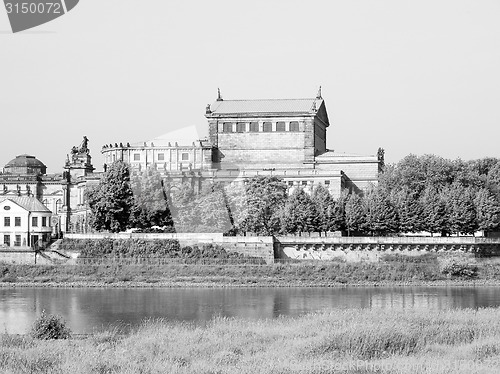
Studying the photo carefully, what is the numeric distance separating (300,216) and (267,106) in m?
21.7

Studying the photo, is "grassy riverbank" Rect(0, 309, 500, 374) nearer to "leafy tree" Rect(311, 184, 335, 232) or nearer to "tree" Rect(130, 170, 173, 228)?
"leafy tree" Rect(311, 184, 335, 232)

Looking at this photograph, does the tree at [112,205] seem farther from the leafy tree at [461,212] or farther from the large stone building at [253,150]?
the leafy tree at [461,212]

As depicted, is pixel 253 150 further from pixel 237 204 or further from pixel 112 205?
pixel 112 205

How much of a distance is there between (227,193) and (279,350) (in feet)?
152

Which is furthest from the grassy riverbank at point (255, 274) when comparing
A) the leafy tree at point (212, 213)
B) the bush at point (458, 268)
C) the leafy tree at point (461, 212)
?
the leafy tree at point (212, 213)

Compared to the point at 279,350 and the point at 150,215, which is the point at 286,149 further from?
the point at 279,350

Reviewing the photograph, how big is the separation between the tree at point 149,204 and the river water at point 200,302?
38.6 ft

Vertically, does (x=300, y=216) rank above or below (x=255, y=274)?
above

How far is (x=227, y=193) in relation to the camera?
76.7 metres

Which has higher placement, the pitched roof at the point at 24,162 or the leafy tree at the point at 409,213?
the pitched roof at the point at 24,162

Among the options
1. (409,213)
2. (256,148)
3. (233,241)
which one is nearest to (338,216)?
(409,213)

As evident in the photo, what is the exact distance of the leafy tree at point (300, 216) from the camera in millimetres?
71438

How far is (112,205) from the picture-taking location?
71938mm

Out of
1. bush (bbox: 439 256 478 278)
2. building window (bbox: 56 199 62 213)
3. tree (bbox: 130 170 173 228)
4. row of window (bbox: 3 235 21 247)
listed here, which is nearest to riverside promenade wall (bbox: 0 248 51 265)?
row of window (bbox: 3 235 21 247)
